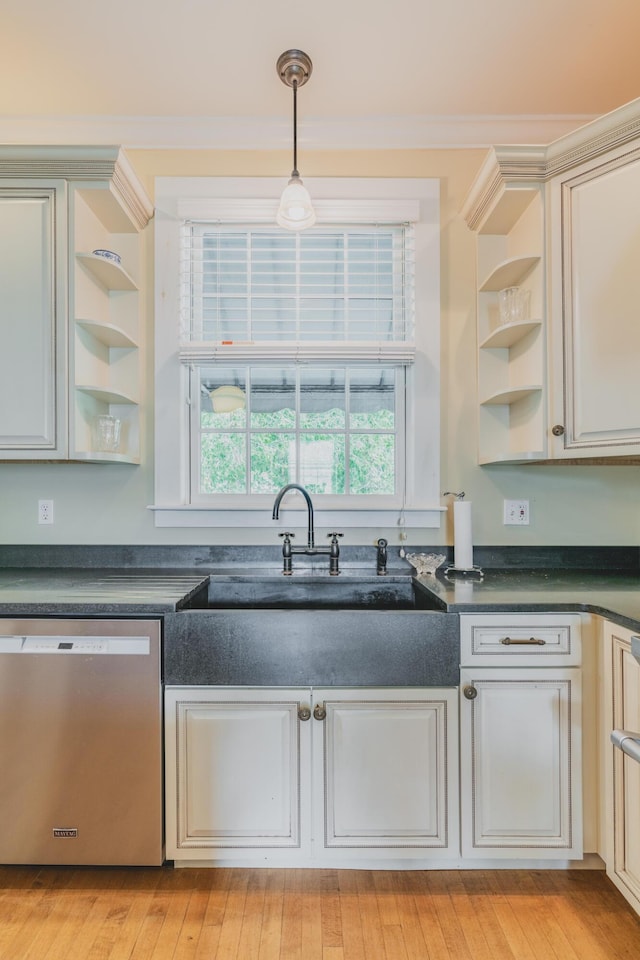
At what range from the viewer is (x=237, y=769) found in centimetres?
161

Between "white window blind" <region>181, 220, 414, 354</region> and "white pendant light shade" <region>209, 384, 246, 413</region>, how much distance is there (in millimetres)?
224

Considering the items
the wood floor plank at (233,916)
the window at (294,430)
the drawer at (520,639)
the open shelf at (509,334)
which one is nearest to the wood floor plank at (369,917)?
the wood floor plank at (233,916)

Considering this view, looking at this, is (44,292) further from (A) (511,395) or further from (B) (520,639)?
(B) (520,639)

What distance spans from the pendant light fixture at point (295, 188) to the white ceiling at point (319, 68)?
0.05m

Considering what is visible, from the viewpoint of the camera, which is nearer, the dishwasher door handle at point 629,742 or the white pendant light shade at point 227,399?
the dishwasher door handle at point 629,742

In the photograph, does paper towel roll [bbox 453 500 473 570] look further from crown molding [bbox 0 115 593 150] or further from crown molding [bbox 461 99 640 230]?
crown molding [bbox 0 115 593 150]

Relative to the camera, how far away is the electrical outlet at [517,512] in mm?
2270

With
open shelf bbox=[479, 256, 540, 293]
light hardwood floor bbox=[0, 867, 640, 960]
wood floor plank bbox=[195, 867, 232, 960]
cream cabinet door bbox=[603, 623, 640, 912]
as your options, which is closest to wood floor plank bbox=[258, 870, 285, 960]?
light hardwood floor bbox=[0, 867, 640, 960]

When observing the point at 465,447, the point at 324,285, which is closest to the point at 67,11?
the point at 324,285

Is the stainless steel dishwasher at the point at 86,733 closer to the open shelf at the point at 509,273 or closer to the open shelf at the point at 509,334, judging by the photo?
the open shelf at the point at 509,334

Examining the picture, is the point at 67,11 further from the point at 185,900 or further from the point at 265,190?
the point at 185,900

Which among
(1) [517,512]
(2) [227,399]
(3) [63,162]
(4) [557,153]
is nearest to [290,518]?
(2) [227,399]

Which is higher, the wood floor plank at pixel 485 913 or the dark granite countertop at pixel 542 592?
the dark granite countertop at pixel 542 592

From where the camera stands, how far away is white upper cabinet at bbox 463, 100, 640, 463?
68.1 inches
